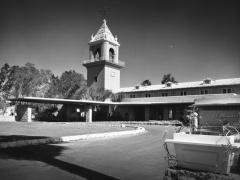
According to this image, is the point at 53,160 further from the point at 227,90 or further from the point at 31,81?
the point at 31,81

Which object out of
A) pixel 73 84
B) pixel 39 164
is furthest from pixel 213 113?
pixel 73 84

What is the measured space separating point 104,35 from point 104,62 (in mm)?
5983

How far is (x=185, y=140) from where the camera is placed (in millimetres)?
5379

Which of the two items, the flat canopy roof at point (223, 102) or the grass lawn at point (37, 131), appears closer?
the grass lawn at point (37, 131)

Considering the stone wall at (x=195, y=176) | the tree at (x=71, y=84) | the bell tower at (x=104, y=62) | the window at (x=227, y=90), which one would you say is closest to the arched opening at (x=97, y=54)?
the bell tower at (x=104, y=62)

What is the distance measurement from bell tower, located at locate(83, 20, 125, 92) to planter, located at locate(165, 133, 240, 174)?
38.5m

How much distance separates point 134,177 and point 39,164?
2.91 metres

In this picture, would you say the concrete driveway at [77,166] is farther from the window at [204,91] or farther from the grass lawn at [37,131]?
the window at [204,91]

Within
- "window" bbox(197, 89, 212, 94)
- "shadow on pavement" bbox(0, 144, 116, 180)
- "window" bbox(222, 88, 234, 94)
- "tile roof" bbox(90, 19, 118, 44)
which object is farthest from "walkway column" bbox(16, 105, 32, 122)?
"window" bbox(222, 88, 234, 94)

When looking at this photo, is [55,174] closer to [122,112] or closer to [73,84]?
[122,112]

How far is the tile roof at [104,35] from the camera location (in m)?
45.3

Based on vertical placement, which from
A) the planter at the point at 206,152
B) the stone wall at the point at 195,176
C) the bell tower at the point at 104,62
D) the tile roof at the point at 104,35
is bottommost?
the stone wall at the point at 195,176

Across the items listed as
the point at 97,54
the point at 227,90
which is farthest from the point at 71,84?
the point at 227,90

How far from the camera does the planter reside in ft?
16.1
